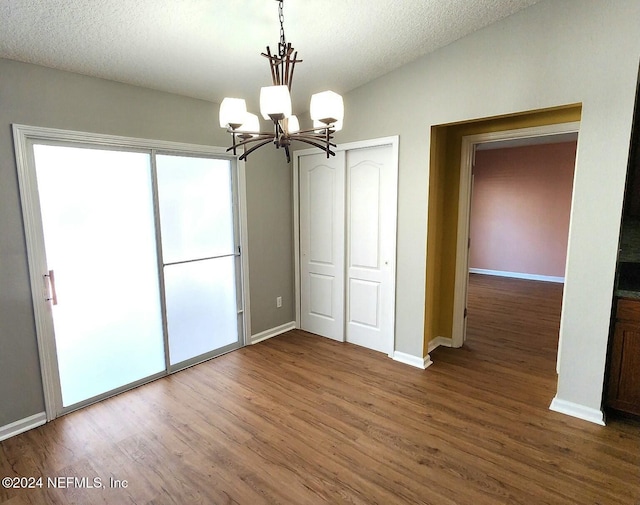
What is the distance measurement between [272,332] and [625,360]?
322 cm

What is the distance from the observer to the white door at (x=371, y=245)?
3.47 metres

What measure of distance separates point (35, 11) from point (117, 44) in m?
0.46

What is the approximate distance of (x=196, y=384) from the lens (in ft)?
10.2

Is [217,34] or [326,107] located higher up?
[217,34]

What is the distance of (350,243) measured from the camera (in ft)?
12.6

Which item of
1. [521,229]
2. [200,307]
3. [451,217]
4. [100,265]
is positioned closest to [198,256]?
[200,307]

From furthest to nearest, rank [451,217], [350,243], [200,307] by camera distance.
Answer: [350,243] → [451,217] → [200,307]

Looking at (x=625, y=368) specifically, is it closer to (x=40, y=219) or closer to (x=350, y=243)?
(x=350, y=243)

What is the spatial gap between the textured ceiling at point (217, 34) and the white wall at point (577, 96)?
0.21 metres

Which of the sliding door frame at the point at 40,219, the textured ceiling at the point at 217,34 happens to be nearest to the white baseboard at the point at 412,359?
the sliding door frame at the point at 40,219

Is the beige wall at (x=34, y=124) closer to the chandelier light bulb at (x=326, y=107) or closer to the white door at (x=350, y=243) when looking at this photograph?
the white door at (x=350, y=243)

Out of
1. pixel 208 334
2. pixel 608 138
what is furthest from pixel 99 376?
pixel 608 138

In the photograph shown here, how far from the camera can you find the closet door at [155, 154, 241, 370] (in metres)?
3.21

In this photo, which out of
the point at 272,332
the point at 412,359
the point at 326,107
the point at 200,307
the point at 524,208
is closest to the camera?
the point at 326,107
